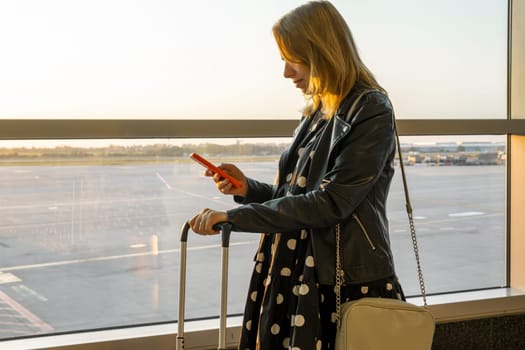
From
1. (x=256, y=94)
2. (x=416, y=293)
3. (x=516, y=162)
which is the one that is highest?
(x=256, y=94)

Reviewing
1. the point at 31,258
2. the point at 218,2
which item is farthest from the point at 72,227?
the point at 218,2

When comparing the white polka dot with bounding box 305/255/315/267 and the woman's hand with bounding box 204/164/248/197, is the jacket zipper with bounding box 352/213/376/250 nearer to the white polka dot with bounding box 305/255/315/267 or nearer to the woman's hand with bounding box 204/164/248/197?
the white polka dot with bounding box 305/255/315/267

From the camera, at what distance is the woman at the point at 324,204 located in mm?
1976

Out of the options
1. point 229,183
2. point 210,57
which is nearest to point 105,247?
point 229,183

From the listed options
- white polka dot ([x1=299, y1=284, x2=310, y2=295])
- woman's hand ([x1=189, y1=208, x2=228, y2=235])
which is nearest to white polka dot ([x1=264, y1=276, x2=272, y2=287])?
white polka dot ([x1=299, y1=284, x2=310, y2=295])

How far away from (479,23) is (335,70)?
1.72m

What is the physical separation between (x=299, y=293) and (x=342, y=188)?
1.08 ft

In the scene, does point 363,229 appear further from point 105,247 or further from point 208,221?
point 105,247

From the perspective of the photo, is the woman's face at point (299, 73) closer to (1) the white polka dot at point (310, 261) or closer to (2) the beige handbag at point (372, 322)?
(2) the beige handbag at point (372, 322)

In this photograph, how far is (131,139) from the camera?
2703 mm

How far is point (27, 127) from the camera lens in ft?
8.24

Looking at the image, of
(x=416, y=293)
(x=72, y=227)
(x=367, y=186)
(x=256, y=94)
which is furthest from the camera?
(x=416, y=293)

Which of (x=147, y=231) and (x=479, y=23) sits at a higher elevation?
(x=479, y=23)

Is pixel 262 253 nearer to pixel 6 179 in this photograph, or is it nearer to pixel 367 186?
pixel 367 186
